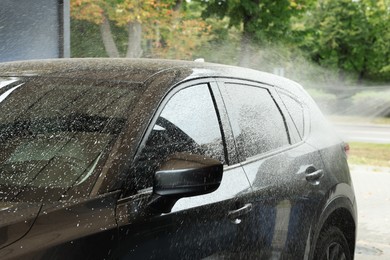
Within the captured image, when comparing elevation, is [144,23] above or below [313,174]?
below

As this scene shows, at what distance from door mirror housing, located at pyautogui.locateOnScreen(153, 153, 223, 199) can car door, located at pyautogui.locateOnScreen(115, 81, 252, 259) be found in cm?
9

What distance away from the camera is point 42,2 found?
7750mm

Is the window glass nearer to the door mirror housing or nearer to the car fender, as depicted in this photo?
the car fender

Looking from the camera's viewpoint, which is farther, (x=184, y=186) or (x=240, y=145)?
(x=240, y=145)

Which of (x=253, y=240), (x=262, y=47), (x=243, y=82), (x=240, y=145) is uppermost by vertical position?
(x=243, y=82)

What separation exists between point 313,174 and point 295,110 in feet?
1.53

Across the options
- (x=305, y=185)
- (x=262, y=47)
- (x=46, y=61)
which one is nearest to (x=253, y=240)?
(x=305, y=185)

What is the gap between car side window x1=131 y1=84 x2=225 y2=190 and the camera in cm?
268

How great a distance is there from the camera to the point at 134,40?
18.9 meters

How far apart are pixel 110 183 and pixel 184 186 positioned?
0.26 metres

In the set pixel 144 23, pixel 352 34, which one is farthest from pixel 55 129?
pixel 352 34

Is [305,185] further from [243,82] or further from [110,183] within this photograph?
[110,183]

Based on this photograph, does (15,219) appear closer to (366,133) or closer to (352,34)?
(366,133)

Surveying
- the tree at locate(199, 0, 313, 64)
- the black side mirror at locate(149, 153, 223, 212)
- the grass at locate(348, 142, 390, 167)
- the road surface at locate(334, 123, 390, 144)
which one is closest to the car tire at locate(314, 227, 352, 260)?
the black side mirror at locate(149, 153, 223, 212)
